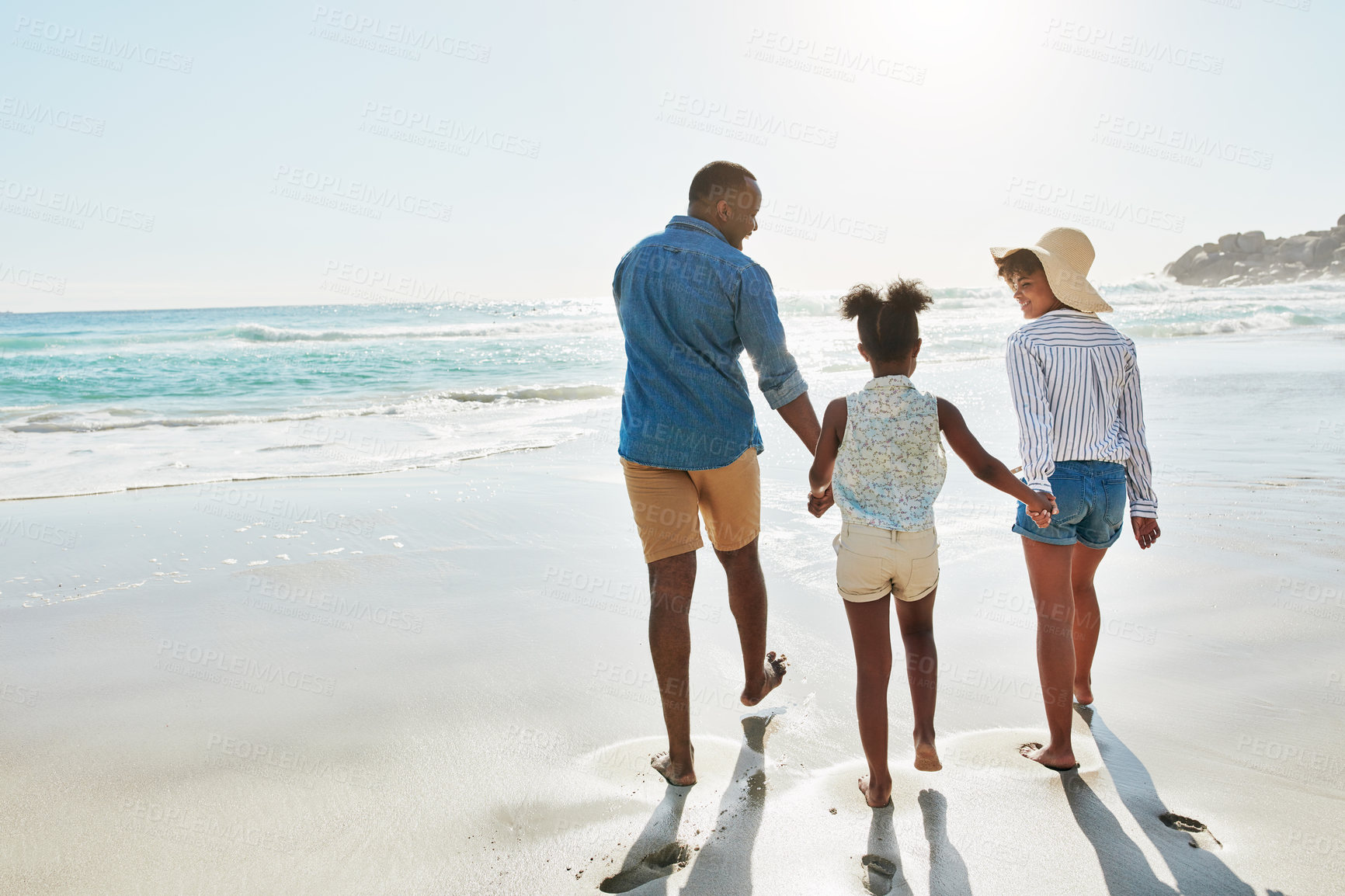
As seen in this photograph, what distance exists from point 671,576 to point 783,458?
4.94 m

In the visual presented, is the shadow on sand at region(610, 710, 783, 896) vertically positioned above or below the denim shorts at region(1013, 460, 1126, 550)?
below

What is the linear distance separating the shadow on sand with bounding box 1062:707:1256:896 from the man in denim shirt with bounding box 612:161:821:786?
1.16 meters

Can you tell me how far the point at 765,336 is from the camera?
2.55 metres

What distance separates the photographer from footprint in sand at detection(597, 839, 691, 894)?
2.10 meters

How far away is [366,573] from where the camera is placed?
4598 millimetres

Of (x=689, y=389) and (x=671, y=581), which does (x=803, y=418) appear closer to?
(x=689, y=389)

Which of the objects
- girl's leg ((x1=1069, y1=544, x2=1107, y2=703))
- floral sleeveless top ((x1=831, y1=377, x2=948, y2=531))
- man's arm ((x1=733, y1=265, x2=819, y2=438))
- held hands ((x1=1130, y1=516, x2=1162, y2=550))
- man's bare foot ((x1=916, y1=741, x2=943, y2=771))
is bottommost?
man's bare foot ((x1=916, y1=741, x2=943, y2=771))

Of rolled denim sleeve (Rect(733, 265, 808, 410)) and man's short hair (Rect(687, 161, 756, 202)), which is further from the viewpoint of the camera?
man's short hair (Rect(687, 161, 756, 202))

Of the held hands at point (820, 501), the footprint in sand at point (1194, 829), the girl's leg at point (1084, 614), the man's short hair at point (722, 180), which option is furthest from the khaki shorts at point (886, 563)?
the man's short hair at point (722, 180)

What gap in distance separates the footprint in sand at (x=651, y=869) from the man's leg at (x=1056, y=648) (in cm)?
122

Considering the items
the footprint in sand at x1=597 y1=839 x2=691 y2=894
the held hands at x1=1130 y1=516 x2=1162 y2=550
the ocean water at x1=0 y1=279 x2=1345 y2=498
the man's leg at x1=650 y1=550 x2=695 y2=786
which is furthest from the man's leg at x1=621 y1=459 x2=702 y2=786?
the ocean water at x1=0 y1=279 x2=1345 y2=498

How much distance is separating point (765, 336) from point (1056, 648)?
4.45 feet

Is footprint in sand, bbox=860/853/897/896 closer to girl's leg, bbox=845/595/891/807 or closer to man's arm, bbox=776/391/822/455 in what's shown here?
girl's leg, bbox=845/595/891/807

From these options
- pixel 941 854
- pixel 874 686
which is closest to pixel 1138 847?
pixel 941 854
